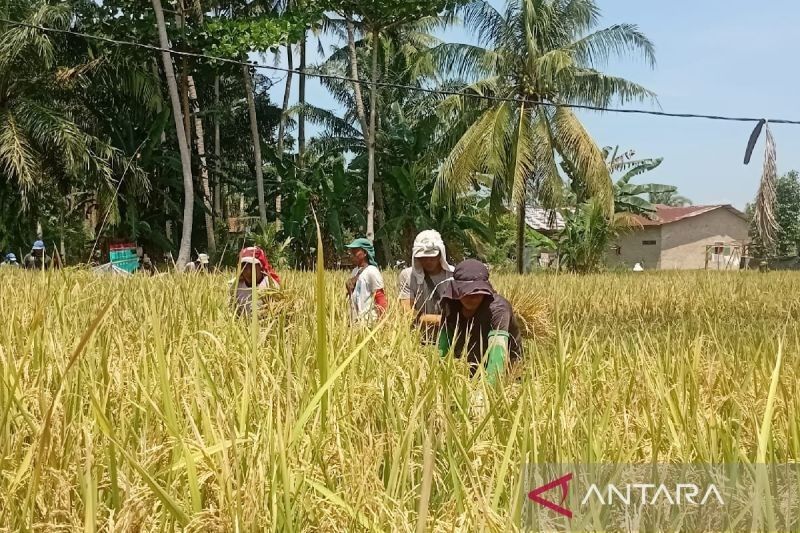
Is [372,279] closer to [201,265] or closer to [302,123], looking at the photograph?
[201,265]

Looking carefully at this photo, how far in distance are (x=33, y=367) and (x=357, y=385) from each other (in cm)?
86

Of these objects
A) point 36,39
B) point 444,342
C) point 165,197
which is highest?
point 36,39

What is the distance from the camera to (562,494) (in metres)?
1.30

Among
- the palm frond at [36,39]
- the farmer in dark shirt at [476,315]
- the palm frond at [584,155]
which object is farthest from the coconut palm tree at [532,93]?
the farmer in dark shirt at [476,315]

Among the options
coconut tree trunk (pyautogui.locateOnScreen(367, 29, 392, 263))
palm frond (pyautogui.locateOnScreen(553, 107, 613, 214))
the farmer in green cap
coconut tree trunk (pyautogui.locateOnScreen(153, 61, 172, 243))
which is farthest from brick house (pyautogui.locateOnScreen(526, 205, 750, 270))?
the farmer in green cap

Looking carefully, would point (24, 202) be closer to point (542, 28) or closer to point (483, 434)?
point (542, 28)

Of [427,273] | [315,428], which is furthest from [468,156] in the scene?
[315,428]

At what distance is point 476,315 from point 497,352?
0.28 m

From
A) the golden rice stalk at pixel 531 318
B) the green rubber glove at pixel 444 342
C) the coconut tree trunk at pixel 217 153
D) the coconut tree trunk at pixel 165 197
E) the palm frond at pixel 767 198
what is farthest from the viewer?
the coconut tree trunk at pixel 217 153

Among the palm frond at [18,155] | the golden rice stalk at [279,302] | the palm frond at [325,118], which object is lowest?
the golden rice stalk at [279,302]

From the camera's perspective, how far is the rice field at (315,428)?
3.76 feet

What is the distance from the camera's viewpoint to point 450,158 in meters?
13.2

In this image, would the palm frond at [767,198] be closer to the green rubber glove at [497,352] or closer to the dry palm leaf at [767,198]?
the dry palm leaf at [767,198]

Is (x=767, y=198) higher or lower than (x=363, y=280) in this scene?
higher
